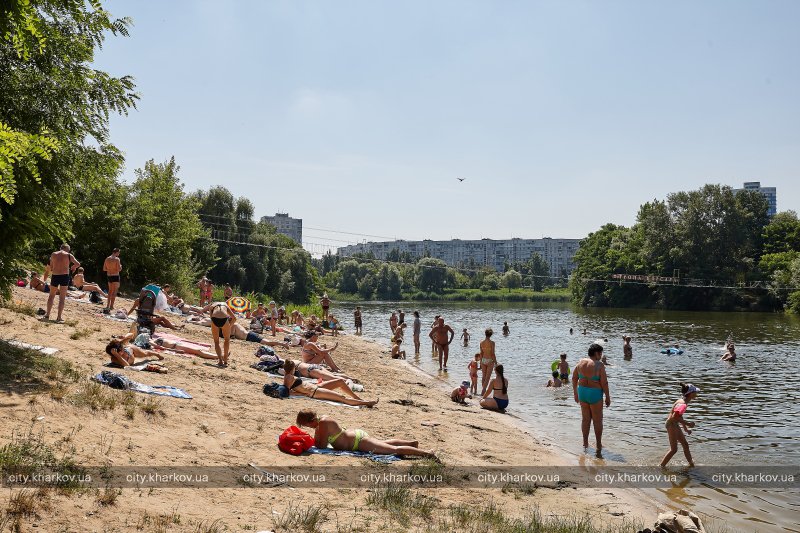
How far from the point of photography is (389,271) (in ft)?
385

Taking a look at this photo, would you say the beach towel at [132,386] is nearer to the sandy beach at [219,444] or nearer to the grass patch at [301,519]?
the sandy beach at [219,444]

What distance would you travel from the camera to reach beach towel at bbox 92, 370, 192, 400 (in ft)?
27.3

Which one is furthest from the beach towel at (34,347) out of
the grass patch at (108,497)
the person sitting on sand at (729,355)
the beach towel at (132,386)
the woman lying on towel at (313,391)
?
the person sitting on sand at (729,355)

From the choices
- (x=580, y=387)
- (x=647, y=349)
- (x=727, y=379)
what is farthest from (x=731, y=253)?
(x=580, y=387)

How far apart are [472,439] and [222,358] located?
18.4 feet

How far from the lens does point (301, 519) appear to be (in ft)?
17.1

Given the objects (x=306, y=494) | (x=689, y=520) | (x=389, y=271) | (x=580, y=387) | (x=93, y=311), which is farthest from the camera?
(x=389, y=271)

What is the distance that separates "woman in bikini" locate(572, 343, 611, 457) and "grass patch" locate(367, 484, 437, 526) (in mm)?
4380

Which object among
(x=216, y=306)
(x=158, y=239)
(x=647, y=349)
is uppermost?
(x=158, y=239)

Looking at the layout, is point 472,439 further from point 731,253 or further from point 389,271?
point 389,271

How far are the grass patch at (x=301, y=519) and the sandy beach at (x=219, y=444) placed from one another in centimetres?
5

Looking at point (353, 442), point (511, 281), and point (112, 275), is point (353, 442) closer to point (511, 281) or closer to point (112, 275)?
point (112, 275)

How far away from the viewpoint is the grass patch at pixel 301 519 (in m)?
5.10

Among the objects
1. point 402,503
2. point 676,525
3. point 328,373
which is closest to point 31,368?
point 402,503
